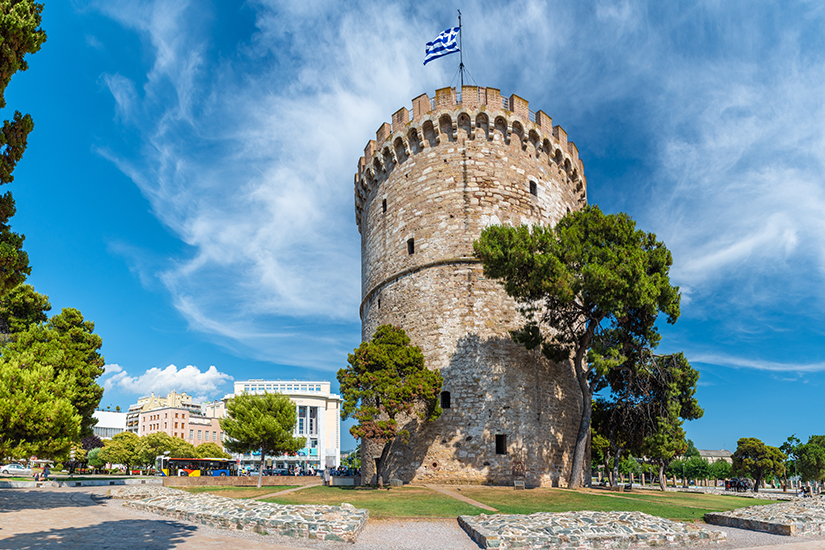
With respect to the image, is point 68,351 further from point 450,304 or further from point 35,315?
point 450,304

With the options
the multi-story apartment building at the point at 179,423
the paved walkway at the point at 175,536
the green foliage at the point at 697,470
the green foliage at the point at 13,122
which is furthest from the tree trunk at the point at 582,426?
the multi-story apartment building at the point at 179,423

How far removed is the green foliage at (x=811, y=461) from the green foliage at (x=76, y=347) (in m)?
65.6

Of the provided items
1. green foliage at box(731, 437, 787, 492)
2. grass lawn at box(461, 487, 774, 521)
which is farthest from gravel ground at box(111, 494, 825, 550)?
green foliage at box(731, 437, 787, 492)

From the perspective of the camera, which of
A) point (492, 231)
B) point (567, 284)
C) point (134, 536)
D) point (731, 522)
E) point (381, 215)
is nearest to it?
point (134, 536)

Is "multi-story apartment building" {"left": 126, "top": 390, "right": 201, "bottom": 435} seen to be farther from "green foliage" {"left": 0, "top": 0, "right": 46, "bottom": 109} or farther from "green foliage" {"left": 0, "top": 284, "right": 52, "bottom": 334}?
"green foliage" {"left": 0, "top": 0, "right": 46, "bottom": 109}

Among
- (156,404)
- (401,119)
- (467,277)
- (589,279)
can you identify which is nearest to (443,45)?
(401,119)

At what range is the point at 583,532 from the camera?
9.09 m

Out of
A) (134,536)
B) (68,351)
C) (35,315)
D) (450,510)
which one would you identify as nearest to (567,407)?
(450,510)

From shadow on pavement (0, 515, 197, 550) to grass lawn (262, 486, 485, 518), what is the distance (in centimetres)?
407

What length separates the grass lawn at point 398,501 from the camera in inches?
473

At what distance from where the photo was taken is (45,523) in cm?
1001

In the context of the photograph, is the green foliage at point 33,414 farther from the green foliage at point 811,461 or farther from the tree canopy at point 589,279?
the green foliage at point 811,461

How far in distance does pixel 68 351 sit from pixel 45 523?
14.9 metres

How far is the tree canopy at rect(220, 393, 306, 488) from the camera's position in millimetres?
23281
